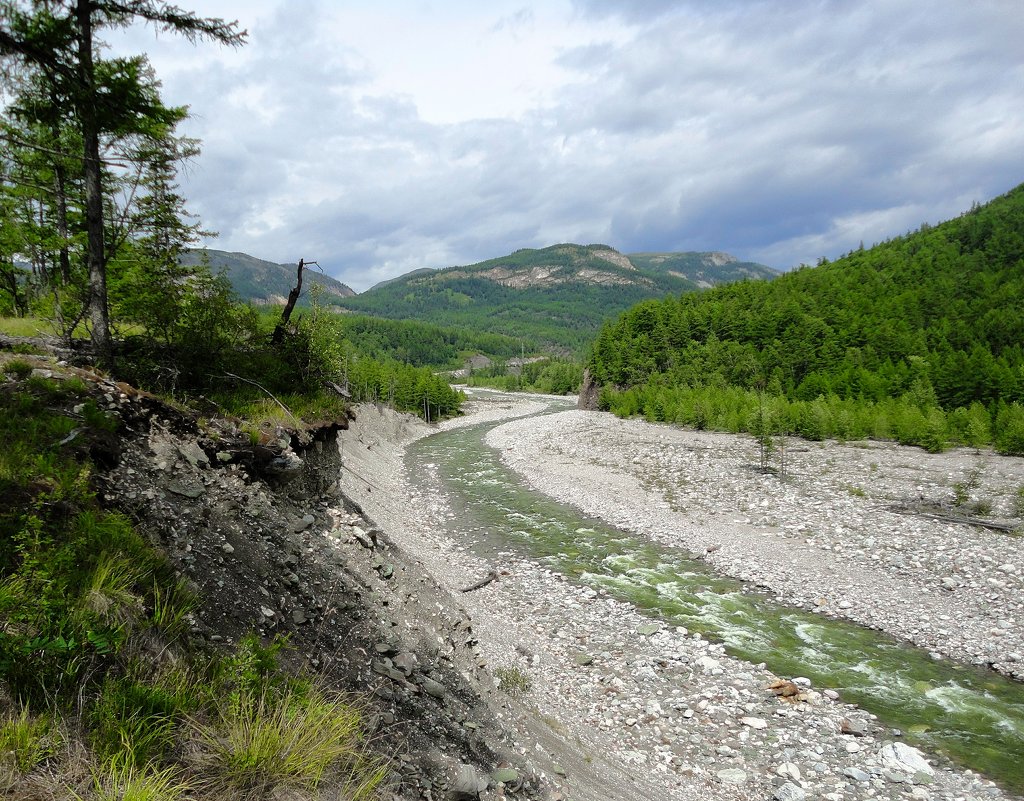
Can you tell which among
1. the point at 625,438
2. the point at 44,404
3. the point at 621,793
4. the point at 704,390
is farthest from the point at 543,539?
the point at 704,390

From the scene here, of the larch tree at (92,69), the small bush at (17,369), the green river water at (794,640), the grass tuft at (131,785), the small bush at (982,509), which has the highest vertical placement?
the larch tree at (92,69)

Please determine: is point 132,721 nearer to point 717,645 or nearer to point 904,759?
point 904,759

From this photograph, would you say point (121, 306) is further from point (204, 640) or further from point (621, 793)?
point (621, 793)

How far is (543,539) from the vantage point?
68.4 feet

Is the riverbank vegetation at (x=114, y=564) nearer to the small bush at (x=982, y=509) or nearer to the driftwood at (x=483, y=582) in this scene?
the driftwood at (x=483, y=582)

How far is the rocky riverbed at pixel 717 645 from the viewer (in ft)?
27.5

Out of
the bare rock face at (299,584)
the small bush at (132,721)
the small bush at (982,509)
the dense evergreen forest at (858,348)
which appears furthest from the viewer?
the dense evergreen forest at (858,348)

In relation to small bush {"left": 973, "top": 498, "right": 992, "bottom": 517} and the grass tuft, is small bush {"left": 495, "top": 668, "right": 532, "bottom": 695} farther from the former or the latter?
small bush {"left": 973, "top": 498, "right": 992, "bottom": 517}

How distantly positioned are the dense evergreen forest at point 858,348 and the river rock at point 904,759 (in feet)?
97.4

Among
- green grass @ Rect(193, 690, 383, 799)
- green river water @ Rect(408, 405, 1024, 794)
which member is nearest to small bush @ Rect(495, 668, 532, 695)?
green river water @ Rect(408, 405, 1024, 794)

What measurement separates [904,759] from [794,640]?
13.5 ft

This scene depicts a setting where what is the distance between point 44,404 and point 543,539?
683 inches

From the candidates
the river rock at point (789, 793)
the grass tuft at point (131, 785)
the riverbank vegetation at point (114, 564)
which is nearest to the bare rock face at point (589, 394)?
the river rock at point (789, 793)

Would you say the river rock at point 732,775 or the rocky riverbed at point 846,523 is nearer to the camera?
the river rock at point 732,775
